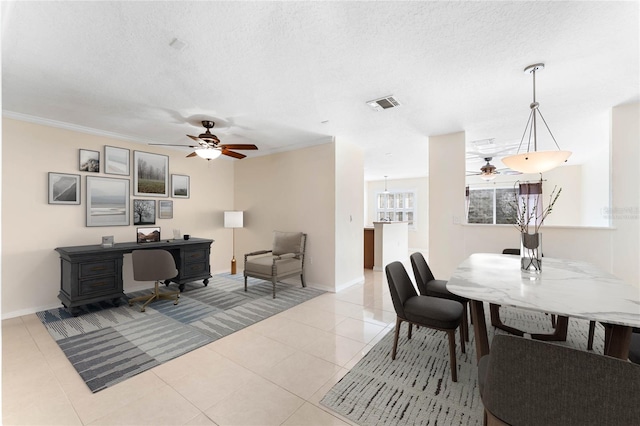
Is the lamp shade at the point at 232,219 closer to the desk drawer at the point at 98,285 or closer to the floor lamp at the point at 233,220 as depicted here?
the floor lamp at the point at 233,220

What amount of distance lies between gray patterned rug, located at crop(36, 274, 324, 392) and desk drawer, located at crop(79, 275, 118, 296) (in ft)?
0.91

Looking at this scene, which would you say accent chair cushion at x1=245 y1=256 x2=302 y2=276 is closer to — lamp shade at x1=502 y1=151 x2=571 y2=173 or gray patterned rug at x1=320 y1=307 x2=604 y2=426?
gray patterned rug at x1=320 y1=307 x2=604 y2=426

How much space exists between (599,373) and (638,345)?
1272 millimetres

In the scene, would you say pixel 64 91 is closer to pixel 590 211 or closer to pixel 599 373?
pixel 599 373

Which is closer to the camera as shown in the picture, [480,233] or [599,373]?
[599,373]

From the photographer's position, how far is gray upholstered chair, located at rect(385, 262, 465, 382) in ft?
7.75

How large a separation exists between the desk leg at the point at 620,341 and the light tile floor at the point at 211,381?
171 centimetres

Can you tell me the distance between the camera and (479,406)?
2.07m

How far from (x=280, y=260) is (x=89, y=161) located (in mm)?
3222

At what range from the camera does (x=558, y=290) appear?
202 centimetres

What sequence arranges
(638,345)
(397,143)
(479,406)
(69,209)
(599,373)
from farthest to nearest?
(397,143), (69,209), (479,406), (638,345), (599,373)

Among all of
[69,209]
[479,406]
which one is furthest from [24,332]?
[479,406]

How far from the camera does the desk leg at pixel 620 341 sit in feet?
5.49

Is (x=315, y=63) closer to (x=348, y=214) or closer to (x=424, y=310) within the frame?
(x=424, y=310)
